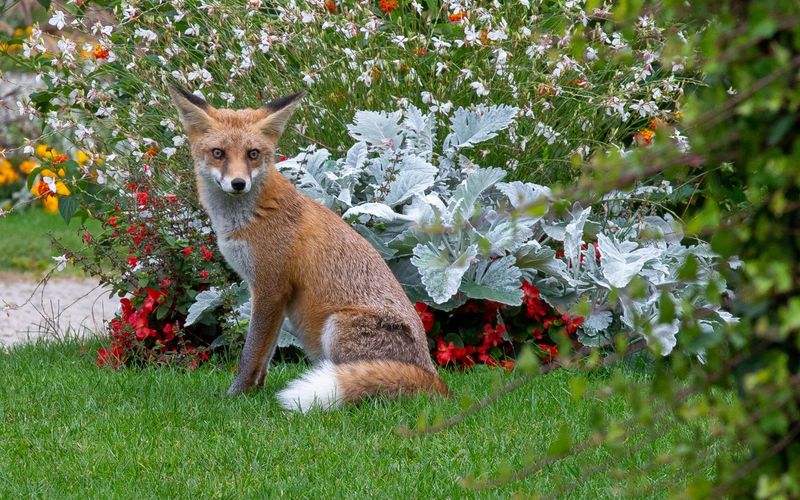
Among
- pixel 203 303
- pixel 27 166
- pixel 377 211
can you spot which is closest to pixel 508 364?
pixel 377 211

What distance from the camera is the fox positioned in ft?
16.3

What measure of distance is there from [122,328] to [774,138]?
498 centimetres

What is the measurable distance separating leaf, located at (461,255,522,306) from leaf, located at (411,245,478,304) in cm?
13

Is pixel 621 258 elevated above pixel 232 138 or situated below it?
below

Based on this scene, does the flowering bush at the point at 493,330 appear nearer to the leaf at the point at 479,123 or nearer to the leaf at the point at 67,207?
the leaf at the point at 479,123

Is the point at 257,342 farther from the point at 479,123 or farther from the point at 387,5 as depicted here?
the point at 387,5

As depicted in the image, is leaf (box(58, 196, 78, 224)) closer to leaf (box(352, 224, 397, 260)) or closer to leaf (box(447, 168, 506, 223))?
leaf (box(352, 224, 397, 260))

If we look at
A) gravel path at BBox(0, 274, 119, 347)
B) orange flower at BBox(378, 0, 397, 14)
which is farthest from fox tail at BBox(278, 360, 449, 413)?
gravel path at BBox(0, 274, 119, 347)

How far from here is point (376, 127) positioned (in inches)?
240

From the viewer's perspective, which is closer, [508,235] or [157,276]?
[508,235]

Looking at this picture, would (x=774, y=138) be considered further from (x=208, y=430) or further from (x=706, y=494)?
(x=208, y=430)

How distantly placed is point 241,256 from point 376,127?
1408mm

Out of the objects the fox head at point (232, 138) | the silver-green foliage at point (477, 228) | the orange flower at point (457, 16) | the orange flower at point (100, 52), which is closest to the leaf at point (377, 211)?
the silver-green foliage at point (477, 228)

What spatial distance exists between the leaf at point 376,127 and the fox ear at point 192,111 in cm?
123
